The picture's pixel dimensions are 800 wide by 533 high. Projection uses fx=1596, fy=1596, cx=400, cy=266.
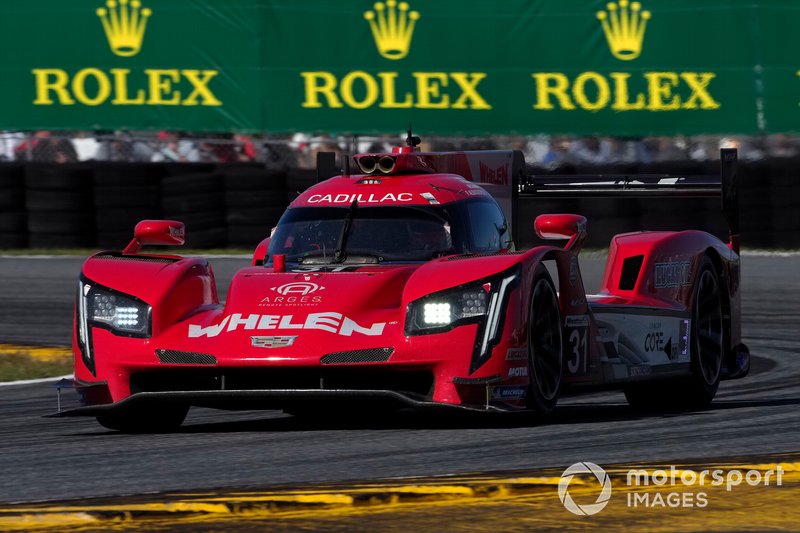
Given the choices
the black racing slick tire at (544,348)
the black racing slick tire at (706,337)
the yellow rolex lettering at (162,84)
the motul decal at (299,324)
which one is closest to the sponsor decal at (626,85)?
the yellow rolex lettering at (162,84)

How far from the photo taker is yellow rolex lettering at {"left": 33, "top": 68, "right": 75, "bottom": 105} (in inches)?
789

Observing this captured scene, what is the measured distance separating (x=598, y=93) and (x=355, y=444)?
1292 centimetres

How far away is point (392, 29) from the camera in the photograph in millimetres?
19625

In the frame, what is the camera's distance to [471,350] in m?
7.19

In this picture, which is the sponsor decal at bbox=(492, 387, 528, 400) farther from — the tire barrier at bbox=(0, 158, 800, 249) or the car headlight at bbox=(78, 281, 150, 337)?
the tire barrier at bbox=(0, 158, 800, 249)

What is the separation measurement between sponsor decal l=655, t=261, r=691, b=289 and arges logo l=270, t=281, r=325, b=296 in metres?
2.40

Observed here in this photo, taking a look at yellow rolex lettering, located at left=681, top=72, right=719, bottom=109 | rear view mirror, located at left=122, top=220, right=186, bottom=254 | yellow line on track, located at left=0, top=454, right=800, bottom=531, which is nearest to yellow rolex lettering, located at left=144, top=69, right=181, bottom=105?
yellow rolex lettering, located at left=681, top=72, right=719, bottom=109

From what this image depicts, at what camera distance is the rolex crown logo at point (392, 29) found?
64.3 ft

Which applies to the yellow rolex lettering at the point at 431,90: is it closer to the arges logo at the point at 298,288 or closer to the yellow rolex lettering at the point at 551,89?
the yellow rolex lettering at the point at 551,89

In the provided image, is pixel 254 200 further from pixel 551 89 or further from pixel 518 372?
pixel 518 372

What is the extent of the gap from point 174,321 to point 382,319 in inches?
41.5

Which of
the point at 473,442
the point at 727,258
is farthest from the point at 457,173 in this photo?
the point at 473,442

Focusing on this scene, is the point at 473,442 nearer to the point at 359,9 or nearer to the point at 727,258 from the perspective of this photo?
the point at 727,258

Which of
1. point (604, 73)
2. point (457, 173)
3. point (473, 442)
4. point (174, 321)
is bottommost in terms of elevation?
point (473, 442)
